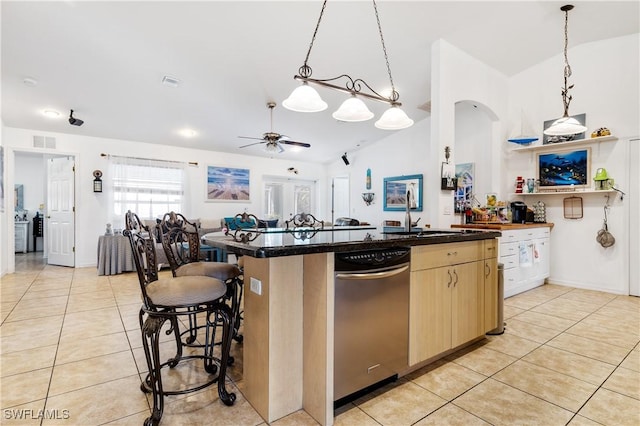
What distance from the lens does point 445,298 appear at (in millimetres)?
2172

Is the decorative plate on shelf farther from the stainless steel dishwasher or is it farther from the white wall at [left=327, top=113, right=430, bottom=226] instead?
the stainless steel dishwasher

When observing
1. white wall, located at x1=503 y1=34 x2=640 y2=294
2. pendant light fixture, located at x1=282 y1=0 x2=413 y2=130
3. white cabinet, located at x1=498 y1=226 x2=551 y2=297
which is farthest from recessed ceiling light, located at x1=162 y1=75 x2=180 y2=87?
white wall, located at x1=503 y1=34 x2=640 y2=294

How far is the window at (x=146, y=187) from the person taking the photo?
6176 millimetres

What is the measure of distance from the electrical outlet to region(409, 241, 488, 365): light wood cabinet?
964 mm

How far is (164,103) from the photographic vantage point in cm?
495

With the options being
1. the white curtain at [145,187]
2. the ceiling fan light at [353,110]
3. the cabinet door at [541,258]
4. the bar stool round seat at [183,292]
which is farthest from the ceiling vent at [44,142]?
the cabinet door at [541,258]

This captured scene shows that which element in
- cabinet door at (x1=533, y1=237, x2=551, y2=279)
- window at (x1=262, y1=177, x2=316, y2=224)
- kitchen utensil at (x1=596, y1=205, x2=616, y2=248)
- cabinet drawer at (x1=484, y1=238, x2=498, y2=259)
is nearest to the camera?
cabinet drawer at (x1=484, y1=238, x2=498, y2=259)

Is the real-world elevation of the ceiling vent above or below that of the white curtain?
above

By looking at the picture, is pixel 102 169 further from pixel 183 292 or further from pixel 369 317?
pixel 369 317

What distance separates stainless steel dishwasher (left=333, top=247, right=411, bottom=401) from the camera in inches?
63.8

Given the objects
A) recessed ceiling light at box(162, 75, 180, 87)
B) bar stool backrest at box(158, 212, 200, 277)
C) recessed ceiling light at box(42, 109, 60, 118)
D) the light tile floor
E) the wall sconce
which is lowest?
the light tile floor

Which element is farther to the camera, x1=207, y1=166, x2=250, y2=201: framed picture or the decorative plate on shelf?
x1=207, y1=166, x2=250, y2=201: framed picture

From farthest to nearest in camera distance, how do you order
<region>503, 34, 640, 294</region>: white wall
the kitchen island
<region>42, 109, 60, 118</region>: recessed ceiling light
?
<region>42, 109, 60, 118</region>: recessed ceiling light → <region>503, 34, 640, 294</region>: white wall → the kitchen island

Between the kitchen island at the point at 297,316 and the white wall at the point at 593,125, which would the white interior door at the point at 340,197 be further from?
the kitchen island at the point at 297,316
